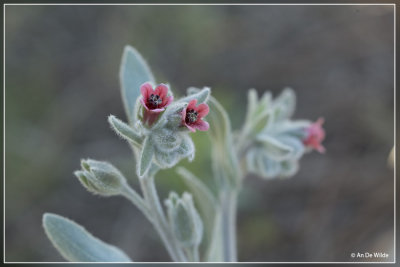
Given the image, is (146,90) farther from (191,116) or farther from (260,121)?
(260,121)

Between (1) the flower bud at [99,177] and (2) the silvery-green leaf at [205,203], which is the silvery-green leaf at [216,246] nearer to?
(2) the silvery-green leaf at [205,203]

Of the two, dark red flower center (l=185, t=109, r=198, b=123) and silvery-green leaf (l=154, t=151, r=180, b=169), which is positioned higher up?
dark red flower center (l=185, t=109, r=198, b=123)

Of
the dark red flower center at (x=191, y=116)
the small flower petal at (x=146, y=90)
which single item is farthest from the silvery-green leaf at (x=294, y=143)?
the small flower petal at (x=146, y=90)

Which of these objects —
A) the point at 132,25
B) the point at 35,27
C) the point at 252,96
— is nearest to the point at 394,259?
the point at 252,96

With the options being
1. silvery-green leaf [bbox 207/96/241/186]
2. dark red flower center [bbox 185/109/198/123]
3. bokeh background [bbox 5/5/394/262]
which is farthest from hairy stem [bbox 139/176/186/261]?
bokeh background [bbox 5/5/394/262]

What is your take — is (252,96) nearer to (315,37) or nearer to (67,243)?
(67,243)

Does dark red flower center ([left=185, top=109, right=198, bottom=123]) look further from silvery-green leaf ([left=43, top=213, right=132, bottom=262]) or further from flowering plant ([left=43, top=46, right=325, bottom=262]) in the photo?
silvery-green leaf ([left=43, top=213, right=132, bottom=262])

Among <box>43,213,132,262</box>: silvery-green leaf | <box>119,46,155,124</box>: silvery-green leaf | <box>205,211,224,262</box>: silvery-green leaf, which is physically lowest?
<box>205,211,224,262</box>: silvery-green leaf
